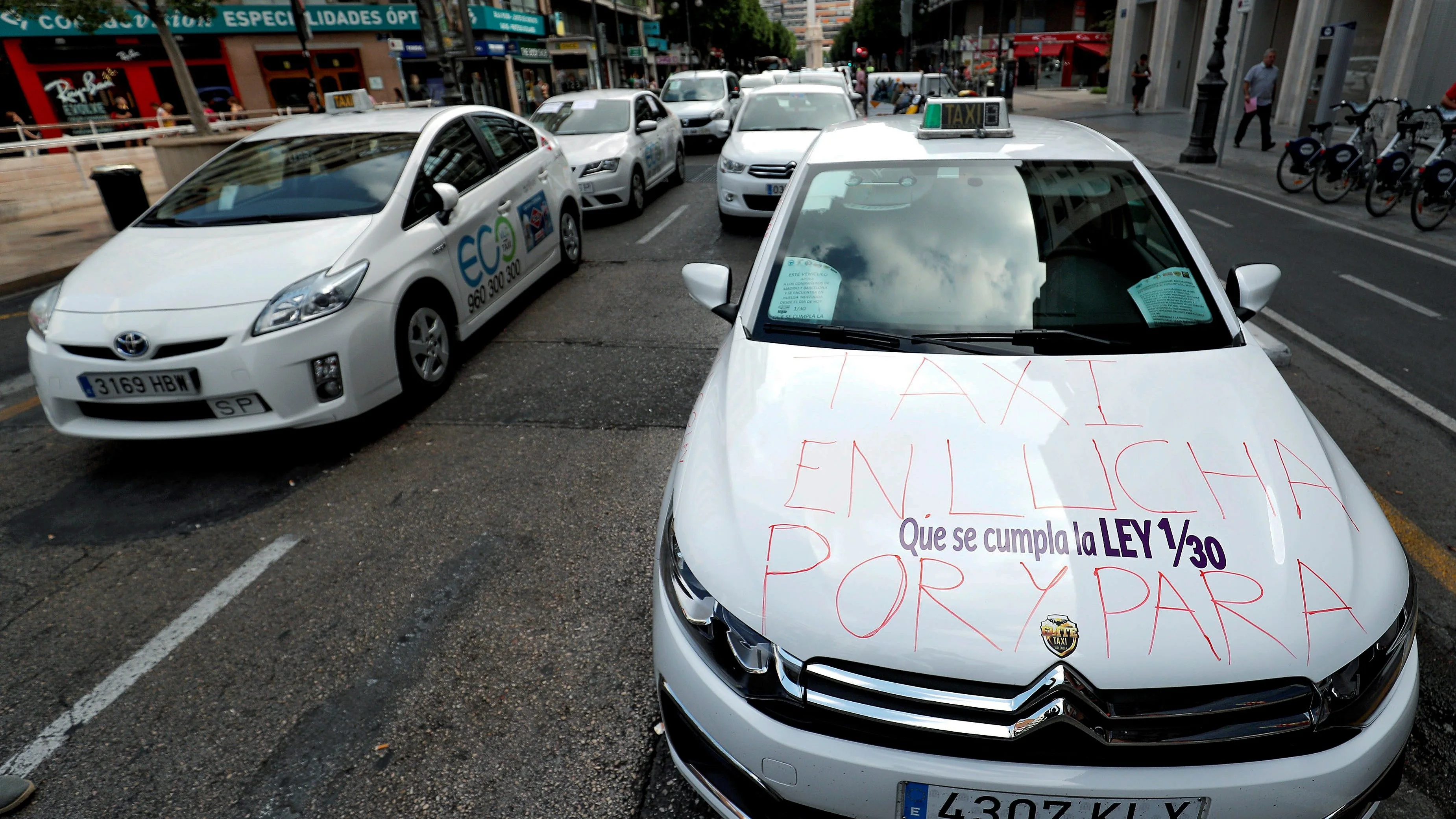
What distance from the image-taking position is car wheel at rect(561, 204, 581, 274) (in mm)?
7590

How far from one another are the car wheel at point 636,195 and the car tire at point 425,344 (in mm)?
5722

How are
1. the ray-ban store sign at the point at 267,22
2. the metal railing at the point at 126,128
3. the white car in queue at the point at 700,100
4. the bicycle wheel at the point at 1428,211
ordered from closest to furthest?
the bicycle wheel at the point at 1428,211 → the metal railing at the point at 126,128 → the white car in queue at the point at 700,100 → the ray-ban store sign at the point at 267,22

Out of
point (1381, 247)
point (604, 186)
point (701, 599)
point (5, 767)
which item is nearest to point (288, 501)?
point (5, 767)

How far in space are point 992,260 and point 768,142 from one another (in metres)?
7.18

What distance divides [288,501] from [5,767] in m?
1.63

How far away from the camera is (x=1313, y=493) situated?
1904mm

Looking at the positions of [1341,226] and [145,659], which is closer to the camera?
[145,659]

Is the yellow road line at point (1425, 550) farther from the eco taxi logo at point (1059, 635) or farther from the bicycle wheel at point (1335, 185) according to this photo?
the bicycle wheel at point (1335, 185)

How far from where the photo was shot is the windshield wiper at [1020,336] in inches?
95.3

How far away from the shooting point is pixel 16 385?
18.5 ft

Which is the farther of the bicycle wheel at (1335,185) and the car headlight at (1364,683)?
the bicycle wheel at (1335,185)

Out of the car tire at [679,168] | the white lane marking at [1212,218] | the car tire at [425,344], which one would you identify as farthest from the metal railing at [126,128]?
the white lane marking at [1212,218]

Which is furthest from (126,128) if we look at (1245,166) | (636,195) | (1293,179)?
(1293,179)

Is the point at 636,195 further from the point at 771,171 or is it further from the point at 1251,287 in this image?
the point at 1251,287
